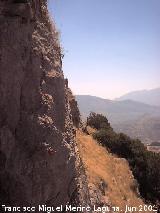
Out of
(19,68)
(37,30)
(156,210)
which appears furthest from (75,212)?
(156,210)

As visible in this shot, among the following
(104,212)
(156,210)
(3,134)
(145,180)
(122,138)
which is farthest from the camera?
(122,138)

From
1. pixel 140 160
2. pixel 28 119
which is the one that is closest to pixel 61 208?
pixel 28 119

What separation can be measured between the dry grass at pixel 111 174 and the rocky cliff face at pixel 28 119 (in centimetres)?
967

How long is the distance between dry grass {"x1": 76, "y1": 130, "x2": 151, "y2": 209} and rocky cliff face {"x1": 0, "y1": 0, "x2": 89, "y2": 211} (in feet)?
31.7

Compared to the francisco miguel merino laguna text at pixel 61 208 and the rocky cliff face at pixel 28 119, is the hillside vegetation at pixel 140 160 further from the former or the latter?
the rocky cliff face at pixel 28 119

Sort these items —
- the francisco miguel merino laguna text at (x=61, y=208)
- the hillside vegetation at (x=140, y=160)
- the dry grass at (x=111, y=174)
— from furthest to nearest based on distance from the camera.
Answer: the hillside vegetation at (x=140, y=160) < the dry grass at (x=111, y=174) < the francisco miguel merino laguna text at (x=61, y=208)

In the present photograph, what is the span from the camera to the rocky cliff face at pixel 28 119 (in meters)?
9.88

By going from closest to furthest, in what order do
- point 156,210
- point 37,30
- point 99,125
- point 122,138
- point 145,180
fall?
point 37,30, point 156,210, point 145,180, point 122,138, point 99,125

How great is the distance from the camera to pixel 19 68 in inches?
401

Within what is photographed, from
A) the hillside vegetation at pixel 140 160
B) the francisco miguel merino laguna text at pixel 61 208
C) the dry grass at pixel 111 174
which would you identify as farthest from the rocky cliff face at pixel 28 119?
the hillside vegetation at pixel 140 160

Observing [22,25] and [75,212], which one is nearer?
[22,25]

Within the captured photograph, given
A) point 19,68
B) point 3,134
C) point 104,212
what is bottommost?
point 104,212

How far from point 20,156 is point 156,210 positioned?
18.5m

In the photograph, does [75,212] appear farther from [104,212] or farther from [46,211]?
[104,212]
